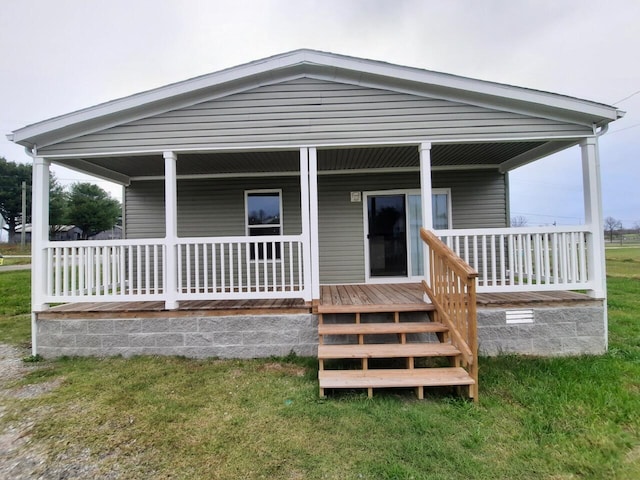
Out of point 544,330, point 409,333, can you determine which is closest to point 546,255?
point 544,330

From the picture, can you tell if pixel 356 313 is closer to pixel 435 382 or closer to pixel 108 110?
pixel 435 382

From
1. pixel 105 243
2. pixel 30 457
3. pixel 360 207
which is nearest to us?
pixel 30 457

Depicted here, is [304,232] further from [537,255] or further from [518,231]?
[537,255]

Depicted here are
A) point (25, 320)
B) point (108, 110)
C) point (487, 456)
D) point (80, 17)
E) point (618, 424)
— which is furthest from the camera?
point (80, 17)

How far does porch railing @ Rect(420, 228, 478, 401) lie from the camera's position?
3041 mm

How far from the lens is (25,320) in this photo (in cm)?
640

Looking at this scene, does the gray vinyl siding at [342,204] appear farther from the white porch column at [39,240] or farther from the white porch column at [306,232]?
the white porch column at [39,240]

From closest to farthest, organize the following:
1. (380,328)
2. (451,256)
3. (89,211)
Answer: (451,256)
(380,328)
(89,211)

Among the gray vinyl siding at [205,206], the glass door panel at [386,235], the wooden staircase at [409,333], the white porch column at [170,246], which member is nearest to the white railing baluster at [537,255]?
the wooden staircase at [409,333]

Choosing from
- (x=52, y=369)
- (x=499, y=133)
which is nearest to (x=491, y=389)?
(x=499, y=133)

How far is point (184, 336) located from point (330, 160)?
3.56 metres

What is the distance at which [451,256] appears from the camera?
11.4 feet

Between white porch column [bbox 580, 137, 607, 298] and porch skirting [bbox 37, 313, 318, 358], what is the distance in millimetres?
3625

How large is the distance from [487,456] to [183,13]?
39.0 ft
